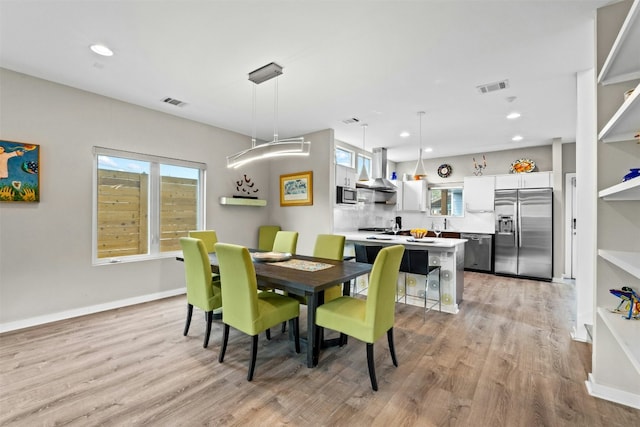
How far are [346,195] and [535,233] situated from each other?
380 centimetres

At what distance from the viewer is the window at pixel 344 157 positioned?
226 inches

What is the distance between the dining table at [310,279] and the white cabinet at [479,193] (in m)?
4.56

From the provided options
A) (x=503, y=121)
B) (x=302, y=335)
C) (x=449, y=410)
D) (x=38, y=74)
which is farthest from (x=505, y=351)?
(x=38, y=74)

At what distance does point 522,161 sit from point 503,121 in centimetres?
219

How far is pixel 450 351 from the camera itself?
8.86 ft

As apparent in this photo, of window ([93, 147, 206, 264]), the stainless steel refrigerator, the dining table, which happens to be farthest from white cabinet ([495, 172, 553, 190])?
window ([93, 147, 206, 264])

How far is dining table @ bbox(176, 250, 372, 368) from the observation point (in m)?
2.25

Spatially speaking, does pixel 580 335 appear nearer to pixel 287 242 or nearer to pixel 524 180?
pixel 287 242

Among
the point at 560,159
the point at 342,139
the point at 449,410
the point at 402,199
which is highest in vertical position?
the point at 342,139

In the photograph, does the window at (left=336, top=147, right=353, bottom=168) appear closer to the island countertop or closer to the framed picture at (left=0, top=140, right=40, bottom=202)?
the island countertop

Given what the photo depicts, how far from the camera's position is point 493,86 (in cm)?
331

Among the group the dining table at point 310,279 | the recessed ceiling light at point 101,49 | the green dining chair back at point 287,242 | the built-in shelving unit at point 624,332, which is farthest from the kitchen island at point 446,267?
the recessed ceiling light at point 101,49

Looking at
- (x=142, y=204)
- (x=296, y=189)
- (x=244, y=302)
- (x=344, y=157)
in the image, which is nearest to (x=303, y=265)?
(x=244, y=302)

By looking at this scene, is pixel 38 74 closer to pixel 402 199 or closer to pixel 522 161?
pixel 402 199
